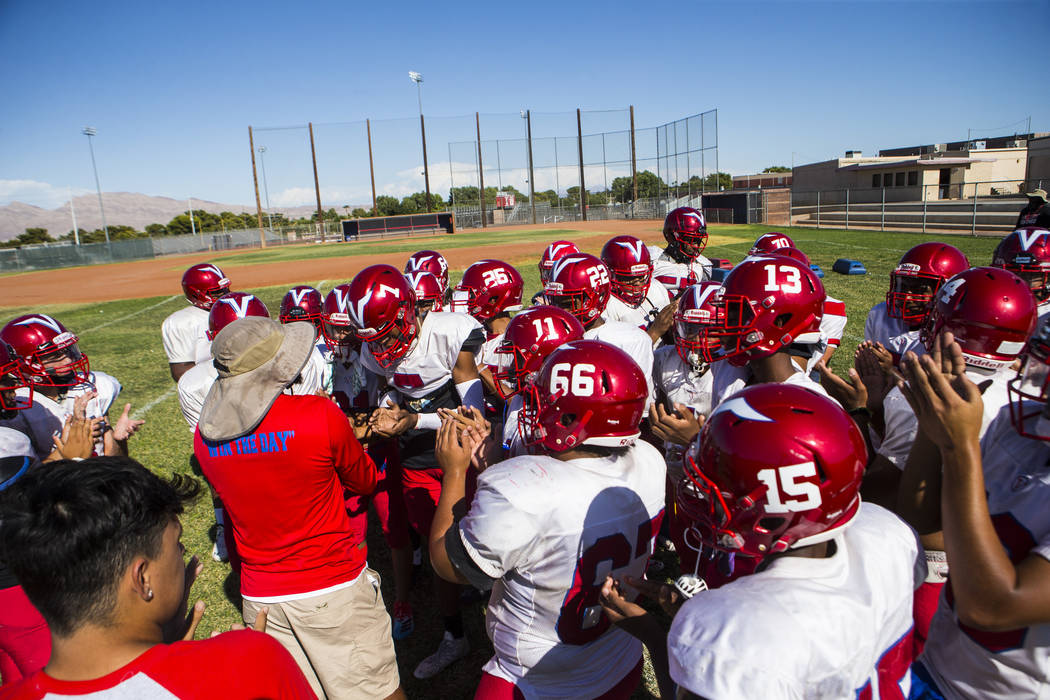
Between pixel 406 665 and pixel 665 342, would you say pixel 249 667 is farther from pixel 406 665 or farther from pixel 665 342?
pixel 665 342

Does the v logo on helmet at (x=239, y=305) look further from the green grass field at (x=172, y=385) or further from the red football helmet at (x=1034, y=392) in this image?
the red football helmet at (x=1034, y=392)

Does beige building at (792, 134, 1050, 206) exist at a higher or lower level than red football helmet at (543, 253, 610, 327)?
higher

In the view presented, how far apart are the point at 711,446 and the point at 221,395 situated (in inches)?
85.7

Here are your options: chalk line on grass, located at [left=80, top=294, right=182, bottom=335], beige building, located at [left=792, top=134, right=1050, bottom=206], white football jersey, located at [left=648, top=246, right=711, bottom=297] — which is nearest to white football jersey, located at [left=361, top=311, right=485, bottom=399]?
white football jersey, located at [left=648, top=246, right=711, bottom=297]

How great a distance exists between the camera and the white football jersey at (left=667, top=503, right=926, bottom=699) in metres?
1.49

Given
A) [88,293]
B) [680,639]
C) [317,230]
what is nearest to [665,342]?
[680,639]

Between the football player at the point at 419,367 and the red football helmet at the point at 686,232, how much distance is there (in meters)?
4.01

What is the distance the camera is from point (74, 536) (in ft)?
5.14

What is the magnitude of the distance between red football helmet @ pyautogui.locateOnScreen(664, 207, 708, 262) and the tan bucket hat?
571 centimetres

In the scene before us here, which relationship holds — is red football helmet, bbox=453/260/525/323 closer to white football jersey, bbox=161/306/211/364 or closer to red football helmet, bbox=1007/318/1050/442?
white football jersey, bbox=161/306/211/364

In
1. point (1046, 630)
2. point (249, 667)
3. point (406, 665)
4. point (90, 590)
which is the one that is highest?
point (90, 590)

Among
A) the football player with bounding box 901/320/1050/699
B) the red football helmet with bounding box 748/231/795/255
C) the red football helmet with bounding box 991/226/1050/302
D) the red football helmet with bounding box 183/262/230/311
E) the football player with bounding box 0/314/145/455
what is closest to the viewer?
the football player with bounding box 901/320/1050/699

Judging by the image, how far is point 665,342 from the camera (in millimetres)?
6148

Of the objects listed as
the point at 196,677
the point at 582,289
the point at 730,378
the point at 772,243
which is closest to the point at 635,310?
the point at 582,289
